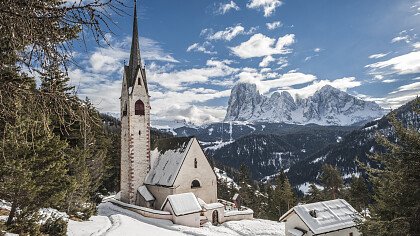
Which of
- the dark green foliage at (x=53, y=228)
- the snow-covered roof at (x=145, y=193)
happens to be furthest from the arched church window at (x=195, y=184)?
the dark green foliage at (x=53, y=228)

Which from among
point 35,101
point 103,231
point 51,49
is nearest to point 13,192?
point 103,231

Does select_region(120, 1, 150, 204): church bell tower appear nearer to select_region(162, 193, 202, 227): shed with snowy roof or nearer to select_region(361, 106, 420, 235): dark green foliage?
select_region(162, 193, 202, 227): shed with snowy roof

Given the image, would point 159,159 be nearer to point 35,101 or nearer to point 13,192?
point 13,192

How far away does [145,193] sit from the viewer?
34.3 metres

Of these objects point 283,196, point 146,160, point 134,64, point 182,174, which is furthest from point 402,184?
point 283,196

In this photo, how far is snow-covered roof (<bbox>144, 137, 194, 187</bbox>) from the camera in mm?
32969

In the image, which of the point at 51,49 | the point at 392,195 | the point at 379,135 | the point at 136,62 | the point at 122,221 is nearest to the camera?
the point at 51,49

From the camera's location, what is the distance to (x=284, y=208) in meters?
58.3

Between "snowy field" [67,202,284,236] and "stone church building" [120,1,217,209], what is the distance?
3.19 m

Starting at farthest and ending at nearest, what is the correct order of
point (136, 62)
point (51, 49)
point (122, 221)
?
point (136, 62)
point (122, 221)
point (51, 49)

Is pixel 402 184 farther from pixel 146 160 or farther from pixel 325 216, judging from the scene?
pixel 146 160

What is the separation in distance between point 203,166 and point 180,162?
2.86m

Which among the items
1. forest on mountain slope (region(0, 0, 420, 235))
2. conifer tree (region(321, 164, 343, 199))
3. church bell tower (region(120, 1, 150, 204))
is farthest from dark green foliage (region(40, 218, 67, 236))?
conifer tree (region(321, 164, 343, 199))

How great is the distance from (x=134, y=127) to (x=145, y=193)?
23.5 ft
